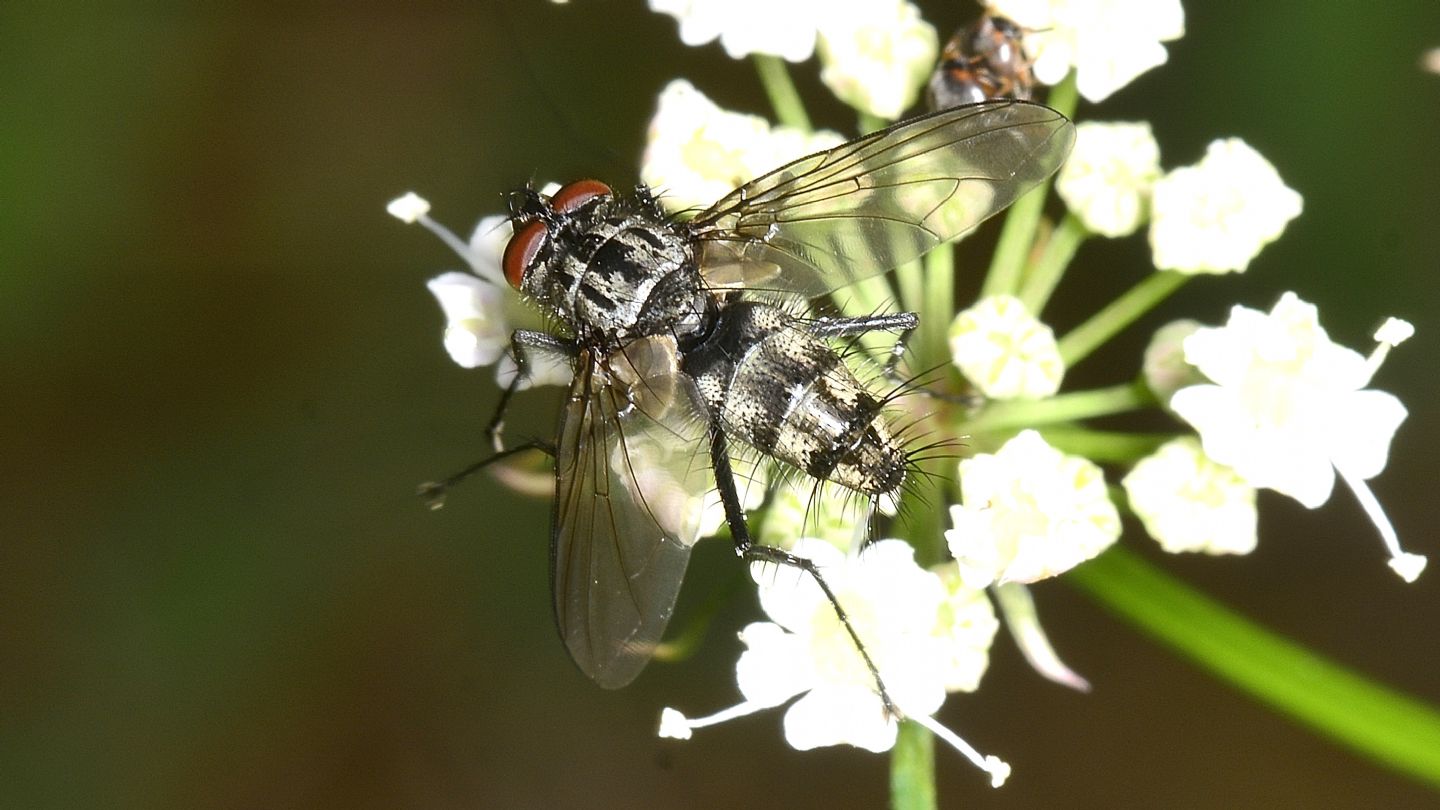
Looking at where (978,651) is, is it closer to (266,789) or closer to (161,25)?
(266,789)

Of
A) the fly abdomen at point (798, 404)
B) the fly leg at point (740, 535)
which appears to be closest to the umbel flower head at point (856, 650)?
the fly leg at point (740, 535)

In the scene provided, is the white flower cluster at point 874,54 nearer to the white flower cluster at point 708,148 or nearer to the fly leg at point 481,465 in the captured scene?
the white flower cluster at point 708,148

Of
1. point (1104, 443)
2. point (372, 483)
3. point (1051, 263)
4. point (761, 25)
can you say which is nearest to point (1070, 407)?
point (1104, 443)

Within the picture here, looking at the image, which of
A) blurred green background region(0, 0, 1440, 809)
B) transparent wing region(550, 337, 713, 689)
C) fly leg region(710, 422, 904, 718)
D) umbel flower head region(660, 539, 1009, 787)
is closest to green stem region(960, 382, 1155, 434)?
umbel flower head region(660, 539, 1009, 787)

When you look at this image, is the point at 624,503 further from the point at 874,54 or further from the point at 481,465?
the point at 874,54


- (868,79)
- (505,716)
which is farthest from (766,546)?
(505,716)

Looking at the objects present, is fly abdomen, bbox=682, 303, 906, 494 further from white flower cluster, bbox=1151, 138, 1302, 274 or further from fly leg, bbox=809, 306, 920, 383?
white flower cluster, bbox=1151, 138, 1302, 274
